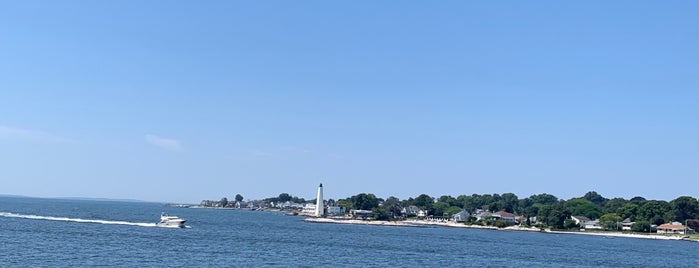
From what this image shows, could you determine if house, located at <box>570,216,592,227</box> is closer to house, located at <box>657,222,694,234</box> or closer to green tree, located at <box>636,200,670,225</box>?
green tree, located at <box>636,200,670,225</box>

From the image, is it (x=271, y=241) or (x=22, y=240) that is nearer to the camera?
(x=22, y=240)

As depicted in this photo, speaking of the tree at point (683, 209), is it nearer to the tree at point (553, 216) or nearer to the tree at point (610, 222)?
the tree at point (610, 222)

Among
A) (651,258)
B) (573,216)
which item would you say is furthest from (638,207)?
(651,258)

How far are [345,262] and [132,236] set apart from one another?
94.6 feet

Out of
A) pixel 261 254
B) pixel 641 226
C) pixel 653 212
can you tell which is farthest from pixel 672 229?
pixel 261 254

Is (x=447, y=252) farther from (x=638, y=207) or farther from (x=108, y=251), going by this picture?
(x=638, y=207)

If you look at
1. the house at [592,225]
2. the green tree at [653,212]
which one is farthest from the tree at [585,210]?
the green tree at [653,212]

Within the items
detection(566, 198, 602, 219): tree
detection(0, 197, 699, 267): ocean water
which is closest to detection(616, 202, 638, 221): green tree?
detection(566, 198, 602, 219): tree

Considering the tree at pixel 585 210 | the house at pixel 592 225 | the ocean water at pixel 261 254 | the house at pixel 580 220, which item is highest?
the tree at pixel 585 210

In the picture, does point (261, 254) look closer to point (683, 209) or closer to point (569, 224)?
point (569, 224)

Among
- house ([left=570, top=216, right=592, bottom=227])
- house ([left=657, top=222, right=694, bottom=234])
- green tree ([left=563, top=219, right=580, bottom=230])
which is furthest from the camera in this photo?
house ([left=570, top=216, right=592, bottom=227])

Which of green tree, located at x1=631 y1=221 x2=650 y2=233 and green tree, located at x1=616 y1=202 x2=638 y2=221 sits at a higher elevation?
green tree, located at x1=616 y1=202 x2=638 y2=221

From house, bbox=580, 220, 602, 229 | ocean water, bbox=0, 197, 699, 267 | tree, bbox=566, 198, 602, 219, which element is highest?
tree, bbox=566, 198, 602, 219

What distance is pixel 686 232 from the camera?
152125mm
